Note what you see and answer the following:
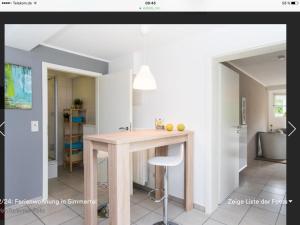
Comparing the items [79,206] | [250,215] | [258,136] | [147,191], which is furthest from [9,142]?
[258,136]

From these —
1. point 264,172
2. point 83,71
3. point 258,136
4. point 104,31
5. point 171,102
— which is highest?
point 104,31

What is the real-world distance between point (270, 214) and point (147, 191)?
60.2 inches

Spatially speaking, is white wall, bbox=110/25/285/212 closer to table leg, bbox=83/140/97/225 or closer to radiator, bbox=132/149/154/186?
radiator, bbox=132/149/154/186

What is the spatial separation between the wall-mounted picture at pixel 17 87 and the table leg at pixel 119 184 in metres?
1.52

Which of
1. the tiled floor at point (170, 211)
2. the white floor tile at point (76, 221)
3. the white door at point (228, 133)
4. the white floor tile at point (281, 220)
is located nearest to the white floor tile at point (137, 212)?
the tiled floor at point (170, 211)

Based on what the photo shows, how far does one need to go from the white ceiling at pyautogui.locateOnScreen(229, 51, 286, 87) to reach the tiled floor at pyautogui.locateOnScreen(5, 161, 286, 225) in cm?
204

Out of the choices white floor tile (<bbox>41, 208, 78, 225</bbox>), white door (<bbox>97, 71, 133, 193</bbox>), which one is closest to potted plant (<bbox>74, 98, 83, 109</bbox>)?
white door (<bbox>97, 71, 133, 193</bbox>)

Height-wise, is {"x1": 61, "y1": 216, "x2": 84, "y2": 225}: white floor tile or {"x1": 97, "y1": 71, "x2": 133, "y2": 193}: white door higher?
{"x1": 97, "y1": 71, "x2": 133, "y2": 193}: white door

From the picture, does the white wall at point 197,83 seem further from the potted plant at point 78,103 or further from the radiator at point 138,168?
the potted plant at point 78,103

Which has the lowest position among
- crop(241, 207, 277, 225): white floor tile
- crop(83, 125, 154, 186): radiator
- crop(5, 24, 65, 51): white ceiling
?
crop(241, 207, 277, 225): white floor tile

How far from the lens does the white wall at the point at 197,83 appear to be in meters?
1.92

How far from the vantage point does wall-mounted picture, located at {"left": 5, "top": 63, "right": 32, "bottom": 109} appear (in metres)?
2.18

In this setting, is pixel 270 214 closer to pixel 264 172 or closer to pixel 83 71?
pixel 264 172
